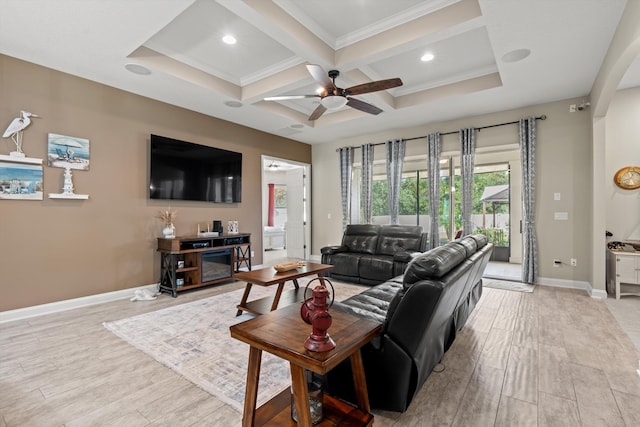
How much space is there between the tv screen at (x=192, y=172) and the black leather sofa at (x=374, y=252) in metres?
2.20

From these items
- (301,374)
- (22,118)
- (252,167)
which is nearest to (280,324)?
(301,374)

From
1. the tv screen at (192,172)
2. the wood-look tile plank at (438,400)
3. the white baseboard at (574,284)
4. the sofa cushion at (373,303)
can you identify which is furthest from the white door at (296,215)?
the wood-look tile plank at (438,400)

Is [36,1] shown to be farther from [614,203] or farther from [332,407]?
[614,203]

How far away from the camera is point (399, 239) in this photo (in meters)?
5.29

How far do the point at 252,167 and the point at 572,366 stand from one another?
547 centimetres

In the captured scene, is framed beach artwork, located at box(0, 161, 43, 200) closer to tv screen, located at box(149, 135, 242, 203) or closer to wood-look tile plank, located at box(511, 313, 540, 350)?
tv screen, located at box(149, 135, 242, 203)

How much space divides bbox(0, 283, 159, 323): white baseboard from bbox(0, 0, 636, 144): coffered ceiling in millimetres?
2853

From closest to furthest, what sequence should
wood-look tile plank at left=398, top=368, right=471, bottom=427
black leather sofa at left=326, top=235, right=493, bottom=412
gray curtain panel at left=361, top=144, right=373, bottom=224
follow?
black leather sofa at left=326, top=235, right=493, bottom=412 → wood-look tile plank at left=398, top=368, right=471, bottom=427 → gray curtain panel at left=361, top=144, right=373, bottom=224

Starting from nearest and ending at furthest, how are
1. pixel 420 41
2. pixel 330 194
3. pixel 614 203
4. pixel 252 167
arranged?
pixel 420 41
pixel 614 203
pixel 252 167
pixel 330 194

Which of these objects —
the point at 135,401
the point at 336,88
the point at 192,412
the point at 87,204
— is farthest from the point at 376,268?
the point at 87,204

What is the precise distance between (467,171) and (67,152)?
6.05 meters

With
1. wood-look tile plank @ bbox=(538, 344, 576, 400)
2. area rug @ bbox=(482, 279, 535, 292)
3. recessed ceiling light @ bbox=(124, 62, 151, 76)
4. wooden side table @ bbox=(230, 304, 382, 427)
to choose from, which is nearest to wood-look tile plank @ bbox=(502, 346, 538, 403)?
wood-look tile plank @ bbox=(538, 344, 576, 400)

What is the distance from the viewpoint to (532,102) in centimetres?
481

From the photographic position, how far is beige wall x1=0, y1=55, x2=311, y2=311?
11.2ft
